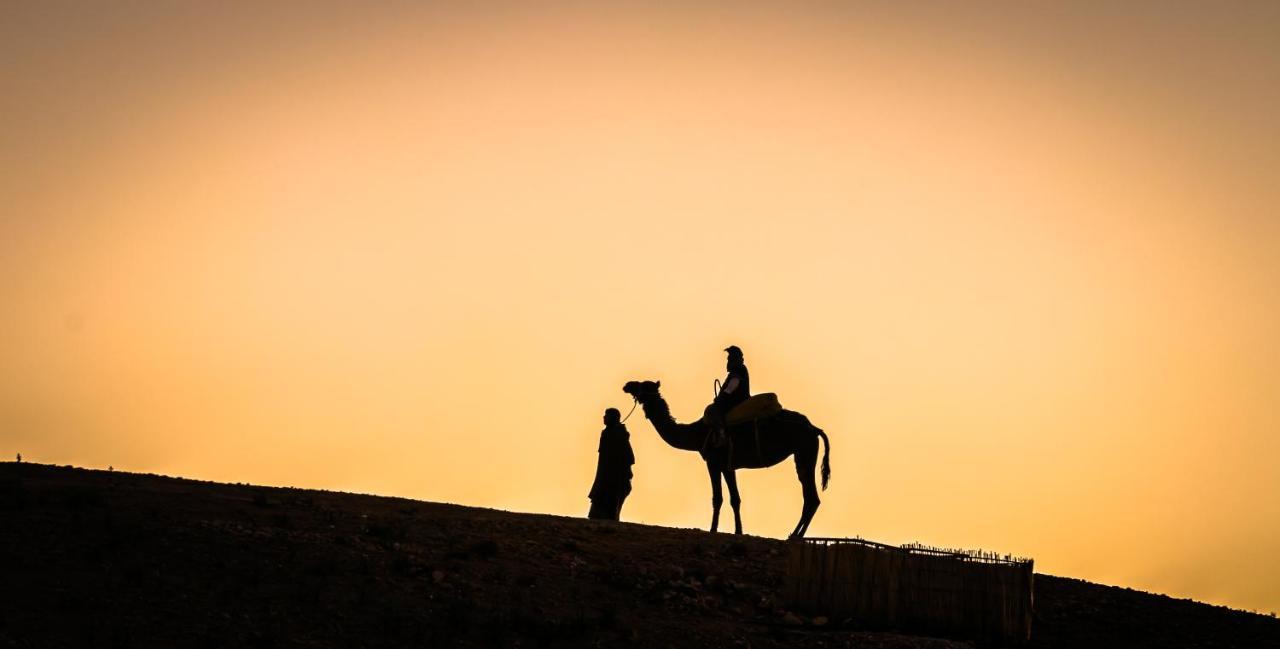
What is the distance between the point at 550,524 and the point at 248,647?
8227mm

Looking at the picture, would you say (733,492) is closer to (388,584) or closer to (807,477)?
(807,477)

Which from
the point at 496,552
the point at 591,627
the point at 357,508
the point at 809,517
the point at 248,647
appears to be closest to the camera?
the point at 248,647

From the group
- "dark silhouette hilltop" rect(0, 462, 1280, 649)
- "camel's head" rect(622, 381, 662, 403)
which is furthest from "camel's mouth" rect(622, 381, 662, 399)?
"dark silhouette hilltop" rect(0, 462, 1280, 649)

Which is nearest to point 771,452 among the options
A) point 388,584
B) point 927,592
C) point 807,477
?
point 807,477

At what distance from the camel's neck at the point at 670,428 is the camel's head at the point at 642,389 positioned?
0.10m

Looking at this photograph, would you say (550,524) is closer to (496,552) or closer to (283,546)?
(496,552)

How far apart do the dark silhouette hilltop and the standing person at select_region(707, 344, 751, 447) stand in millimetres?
3474

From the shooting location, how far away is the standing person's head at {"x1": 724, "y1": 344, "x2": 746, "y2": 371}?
1272 inches

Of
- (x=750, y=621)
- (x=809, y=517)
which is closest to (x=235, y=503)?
(x=750, y=621)

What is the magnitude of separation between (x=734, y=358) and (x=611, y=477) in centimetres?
356

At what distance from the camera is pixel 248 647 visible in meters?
21.1

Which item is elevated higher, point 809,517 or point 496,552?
point 809,517

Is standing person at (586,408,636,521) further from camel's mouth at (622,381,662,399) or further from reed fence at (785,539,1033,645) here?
reed fence at (785,539,1033,645)

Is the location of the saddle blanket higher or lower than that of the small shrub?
higher
